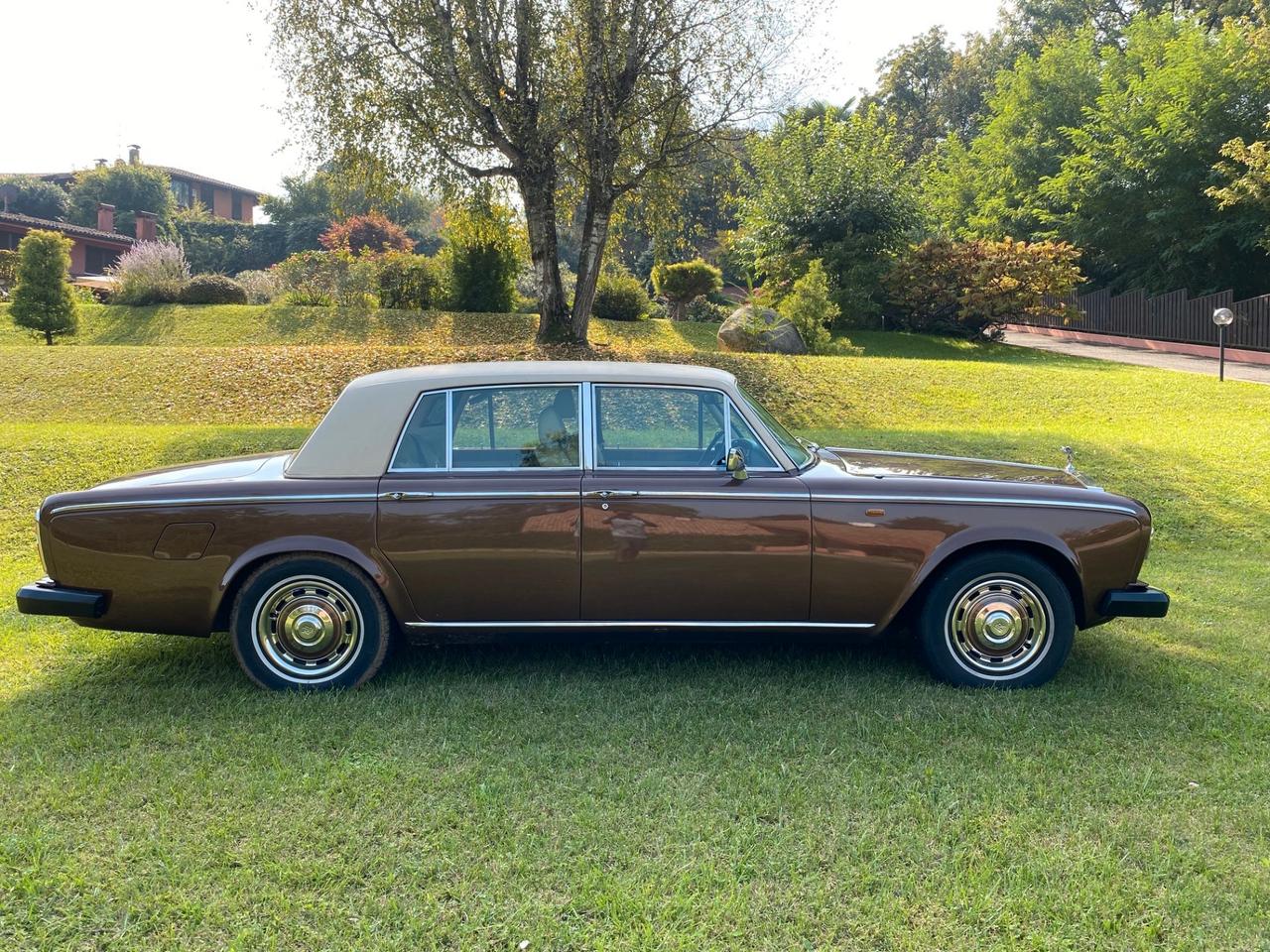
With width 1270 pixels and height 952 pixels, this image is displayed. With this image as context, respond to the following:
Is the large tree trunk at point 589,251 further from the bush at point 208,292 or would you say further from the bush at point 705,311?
the bush at point 208,292

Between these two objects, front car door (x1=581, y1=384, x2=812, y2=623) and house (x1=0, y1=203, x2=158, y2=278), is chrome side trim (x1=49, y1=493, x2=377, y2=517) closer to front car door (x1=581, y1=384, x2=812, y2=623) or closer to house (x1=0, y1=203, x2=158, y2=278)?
front car door (x1=581, y1=384, x2=812, y2=623)

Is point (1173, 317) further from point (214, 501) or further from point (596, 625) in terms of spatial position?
point (214, 501)

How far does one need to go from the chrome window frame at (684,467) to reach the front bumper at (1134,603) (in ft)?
5.28

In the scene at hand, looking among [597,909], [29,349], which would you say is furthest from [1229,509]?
[29,349]

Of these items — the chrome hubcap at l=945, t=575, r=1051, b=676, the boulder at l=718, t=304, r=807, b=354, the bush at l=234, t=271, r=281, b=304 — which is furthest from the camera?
the bush at l=234, t=271, r=281, b=304

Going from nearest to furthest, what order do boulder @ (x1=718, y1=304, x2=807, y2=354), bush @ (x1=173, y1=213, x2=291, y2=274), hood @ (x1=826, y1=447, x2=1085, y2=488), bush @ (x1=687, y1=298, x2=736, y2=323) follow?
hood @ (x1=826, y1=447, x2=1085, y2=488) → boulder @ (x1=718, y1=304, x2=807, y2=354) → bush @ (x1=687, y1=298, x2=736, y2=323) → bush @ (x1=173, y1=213, x2=291, y2=274)

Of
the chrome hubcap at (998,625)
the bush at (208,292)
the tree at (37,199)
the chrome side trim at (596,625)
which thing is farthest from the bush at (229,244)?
the chrome hubcap at (998,625)

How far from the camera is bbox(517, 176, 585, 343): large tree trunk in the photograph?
16.1 m

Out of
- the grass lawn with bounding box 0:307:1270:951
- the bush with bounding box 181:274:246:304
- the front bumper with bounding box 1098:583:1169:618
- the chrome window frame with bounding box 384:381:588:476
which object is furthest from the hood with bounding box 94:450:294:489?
the bush with bounding box 181:274:246:304

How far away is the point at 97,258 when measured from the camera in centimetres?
4528

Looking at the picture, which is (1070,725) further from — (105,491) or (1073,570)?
(105,491)

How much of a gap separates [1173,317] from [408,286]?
19.8m

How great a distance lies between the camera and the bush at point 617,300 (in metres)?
24.2

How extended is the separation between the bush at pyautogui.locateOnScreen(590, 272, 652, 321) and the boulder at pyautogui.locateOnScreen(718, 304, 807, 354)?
4758 mm
